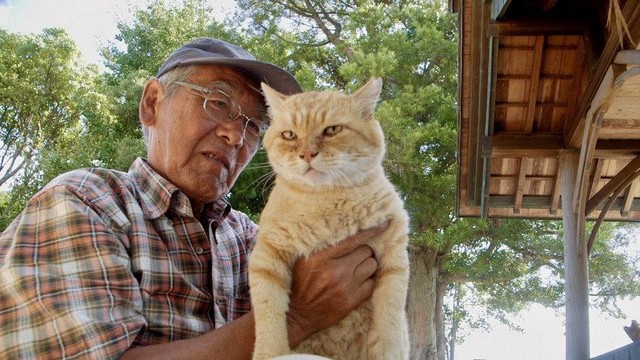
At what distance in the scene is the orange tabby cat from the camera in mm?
1786

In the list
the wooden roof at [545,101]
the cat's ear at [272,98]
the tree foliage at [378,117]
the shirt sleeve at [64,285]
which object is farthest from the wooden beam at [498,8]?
the tree foliage at [378,117]

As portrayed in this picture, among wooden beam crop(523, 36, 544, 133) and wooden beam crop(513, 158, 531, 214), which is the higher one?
wooden beam crop(523, 36, 544, 133)

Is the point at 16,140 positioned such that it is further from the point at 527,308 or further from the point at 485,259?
the point at 527,308

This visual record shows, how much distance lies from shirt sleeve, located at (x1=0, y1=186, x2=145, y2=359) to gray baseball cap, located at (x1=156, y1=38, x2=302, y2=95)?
0.68 m

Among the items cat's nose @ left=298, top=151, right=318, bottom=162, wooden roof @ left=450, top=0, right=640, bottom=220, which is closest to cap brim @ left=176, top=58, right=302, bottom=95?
cat's nose @ left=298, top=151, right=318, bottom=162

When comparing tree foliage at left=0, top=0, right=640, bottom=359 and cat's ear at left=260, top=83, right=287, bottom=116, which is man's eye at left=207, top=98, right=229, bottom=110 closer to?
cat's ear at left=260, top=83, right=287, bottom=116

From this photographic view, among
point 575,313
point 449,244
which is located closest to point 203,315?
point 575,313

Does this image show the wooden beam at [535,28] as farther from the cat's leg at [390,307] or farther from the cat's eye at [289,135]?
the cat's leg at [390,307]

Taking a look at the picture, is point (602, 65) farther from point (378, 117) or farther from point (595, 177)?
point (378, 117)

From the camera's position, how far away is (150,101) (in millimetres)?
2223

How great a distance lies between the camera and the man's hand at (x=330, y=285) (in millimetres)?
1794

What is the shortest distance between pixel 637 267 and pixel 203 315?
29.6 feet

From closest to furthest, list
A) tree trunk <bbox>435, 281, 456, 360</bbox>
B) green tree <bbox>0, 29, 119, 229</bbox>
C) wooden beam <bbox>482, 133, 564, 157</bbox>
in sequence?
wooden beam <bbox>482, 133, 564, 157</bbox> < tree trunk <bbox>435, 281, 456, 360</bbox> < green tree <bbox>0, 29, 119, 229</bbox>

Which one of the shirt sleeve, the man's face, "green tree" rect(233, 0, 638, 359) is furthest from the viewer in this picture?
"green tree" rect(233, 0, 638, 359)
